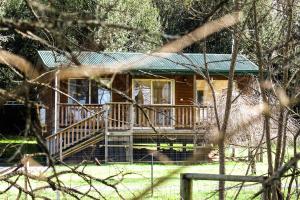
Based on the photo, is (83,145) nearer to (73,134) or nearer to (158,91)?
(73,134)

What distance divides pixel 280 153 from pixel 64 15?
8.88 ft

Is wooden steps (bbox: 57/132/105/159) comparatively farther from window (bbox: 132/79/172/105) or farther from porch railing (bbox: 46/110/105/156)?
window (bbox: 132/79/172/105)

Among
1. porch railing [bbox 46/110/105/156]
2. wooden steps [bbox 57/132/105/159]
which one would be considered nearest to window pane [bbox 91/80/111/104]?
porch railing [bbox 46/110/105/156]

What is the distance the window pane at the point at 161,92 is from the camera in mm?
28516

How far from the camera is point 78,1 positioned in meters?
3.96

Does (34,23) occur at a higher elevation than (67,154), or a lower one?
higher

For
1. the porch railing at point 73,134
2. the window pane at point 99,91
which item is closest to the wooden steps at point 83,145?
the porch railing at point 73,134

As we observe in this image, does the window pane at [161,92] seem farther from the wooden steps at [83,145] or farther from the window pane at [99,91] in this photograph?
the wooden steps at [83,145]

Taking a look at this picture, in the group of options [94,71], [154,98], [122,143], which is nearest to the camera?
[94,71]

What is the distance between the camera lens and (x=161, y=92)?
28.6 metres

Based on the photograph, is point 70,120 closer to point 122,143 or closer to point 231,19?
point 122,143

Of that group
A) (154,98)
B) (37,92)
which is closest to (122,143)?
(154,98)

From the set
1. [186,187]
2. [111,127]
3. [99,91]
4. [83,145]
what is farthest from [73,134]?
[186,187]

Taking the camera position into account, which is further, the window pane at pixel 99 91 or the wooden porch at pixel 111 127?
the wooden porch at pixel 111 127
